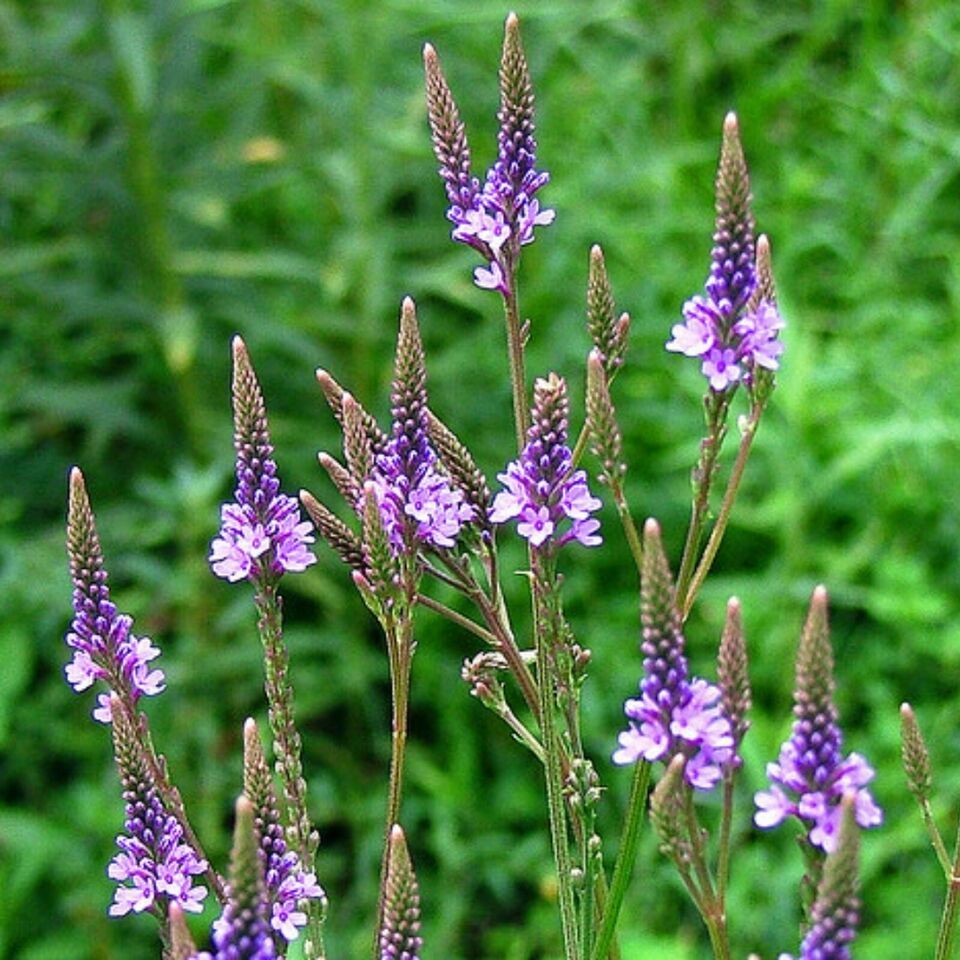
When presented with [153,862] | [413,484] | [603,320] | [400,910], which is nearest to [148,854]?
[153,862]

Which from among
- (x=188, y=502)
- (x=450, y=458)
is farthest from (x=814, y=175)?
(x=450, y=458)

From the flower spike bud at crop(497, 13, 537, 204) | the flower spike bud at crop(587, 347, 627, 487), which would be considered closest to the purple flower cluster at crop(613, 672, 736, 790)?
the flower spike bud at crop(587, 347, 627, 487)

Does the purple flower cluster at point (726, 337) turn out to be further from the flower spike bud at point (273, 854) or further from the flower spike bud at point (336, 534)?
the flower spike bud at point (273, 854)

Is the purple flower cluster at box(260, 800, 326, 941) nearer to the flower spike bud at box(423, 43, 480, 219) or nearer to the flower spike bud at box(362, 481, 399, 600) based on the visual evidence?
the flower spike bud at box(362, 481, 399, 600)

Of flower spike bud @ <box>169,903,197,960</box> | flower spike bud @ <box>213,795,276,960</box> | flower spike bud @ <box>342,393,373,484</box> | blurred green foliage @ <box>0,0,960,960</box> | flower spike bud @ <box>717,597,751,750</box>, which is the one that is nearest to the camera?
flower spike bud @ <box>213,795,276,960</box>

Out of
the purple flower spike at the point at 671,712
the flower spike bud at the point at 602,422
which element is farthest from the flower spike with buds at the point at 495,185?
the purple flower spike at the point at 671,712

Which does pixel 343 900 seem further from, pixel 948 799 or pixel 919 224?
pixel 919 224

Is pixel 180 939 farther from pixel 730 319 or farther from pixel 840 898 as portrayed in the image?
pixel 730 319
